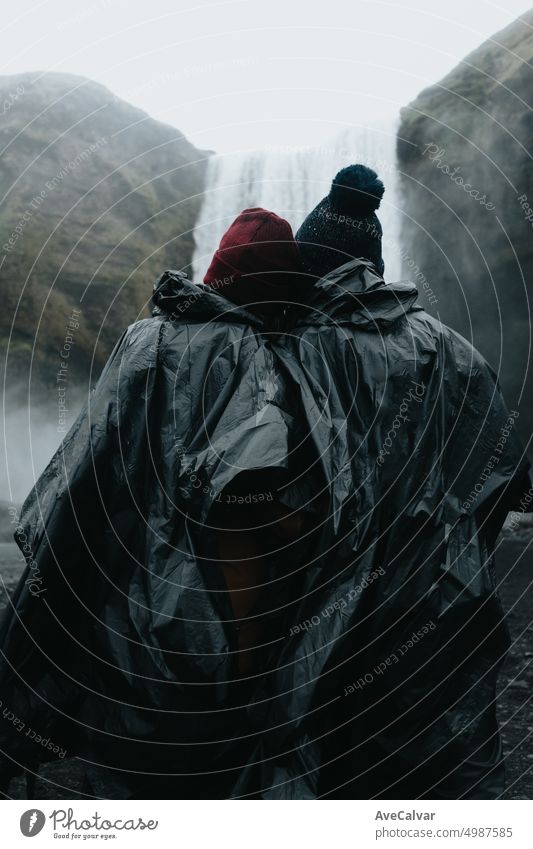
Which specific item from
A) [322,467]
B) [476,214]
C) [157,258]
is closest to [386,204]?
[476,214]

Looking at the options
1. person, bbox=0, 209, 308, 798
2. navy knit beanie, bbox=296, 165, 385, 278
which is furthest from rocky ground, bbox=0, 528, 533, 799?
navy knit beanie, bbox=296, 165, 385, 278

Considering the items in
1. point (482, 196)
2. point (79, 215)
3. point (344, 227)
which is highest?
point (79, 215)

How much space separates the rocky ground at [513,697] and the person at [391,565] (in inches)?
32.8

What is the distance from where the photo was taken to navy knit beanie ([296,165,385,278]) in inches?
108

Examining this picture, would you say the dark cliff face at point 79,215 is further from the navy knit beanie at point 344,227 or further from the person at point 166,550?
the person at point 166,550

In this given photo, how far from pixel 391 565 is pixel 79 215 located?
964 centimetres

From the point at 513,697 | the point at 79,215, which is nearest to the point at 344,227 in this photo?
the point at 513,697

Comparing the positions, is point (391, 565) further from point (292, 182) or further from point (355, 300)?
point (292, 182)

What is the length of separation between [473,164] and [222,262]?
319 inches

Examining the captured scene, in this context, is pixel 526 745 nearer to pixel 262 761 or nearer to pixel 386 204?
pixel 262 761

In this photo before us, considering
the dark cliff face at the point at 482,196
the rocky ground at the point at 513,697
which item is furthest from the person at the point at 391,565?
the dark cliff face at the point at 482,196

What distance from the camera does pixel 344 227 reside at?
2.78 meters

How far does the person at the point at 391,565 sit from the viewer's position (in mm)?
2369

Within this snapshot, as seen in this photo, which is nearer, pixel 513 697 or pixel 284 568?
pixel 284 568
